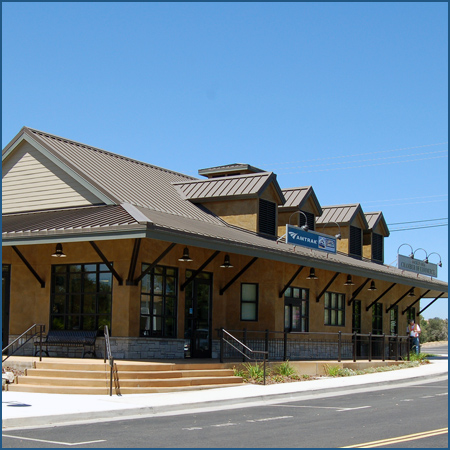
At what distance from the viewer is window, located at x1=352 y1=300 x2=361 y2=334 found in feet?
104

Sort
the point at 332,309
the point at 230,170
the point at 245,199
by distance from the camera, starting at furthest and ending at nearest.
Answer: the point at 230,170
the point at 332,309
the point at 245,199

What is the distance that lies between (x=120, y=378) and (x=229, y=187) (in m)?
11.8

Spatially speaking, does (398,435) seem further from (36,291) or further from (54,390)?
(36,291)

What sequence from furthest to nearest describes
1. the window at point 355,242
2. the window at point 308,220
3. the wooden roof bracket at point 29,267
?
the window at point 355,242 → the window at point 308,220 → the wooden roof bracket at point 29,267

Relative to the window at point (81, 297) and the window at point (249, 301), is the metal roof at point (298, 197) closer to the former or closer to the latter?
the window at point (249, 301)

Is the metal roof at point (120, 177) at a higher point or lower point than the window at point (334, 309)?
higher

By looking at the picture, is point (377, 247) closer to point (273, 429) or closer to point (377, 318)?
point (377, 318)

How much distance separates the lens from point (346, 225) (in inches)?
1359

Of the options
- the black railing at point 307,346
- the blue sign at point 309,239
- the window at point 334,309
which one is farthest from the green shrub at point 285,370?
the window at point 334,309

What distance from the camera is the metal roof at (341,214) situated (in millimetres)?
34594

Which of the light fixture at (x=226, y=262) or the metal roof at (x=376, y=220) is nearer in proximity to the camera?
the light fixture at (x=226, y=262)

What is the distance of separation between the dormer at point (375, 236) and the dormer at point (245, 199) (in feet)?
32.8

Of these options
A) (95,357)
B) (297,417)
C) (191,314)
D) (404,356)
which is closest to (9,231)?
(95,357)

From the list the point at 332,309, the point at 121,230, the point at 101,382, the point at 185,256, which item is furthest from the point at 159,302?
the point at 332,309
